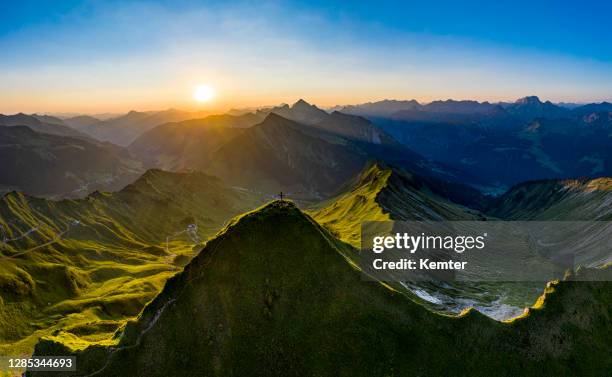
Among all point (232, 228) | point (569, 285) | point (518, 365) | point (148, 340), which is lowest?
point (518, 365)

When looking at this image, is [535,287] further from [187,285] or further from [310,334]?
[187,285]

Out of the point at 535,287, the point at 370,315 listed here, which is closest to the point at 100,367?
the point at 370,315

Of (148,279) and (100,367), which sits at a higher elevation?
(100,367)

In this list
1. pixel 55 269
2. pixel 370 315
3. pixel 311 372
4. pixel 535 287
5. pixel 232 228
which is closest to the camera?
pixel 311 372

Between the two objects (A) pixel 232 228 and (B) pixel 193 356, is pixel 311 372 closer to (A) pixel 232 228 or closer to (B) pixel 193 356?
(B) pixel 193 356

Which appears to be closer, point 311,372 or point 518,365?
point 311,372

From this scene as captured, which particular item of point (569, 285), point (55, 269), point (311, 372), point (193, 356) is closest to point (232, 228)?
point (193, 356)

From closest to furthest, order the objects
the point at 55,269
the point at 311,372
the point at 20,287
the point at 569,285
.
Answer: the point at 311,372 → the point at 569,285 → the point at 20,287 → the point at 55,269
